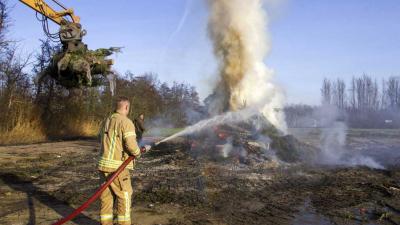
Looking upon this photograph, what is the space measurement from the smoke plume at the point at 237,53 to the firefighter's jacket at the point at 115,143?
13401mm

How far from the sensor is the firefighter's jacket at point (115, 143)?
17.2 ft

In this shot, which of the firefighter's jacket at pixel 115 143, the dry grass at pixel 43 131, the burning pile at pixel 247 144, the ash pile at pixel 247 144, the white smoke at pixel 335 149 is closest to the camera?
the firefighter's jacket at pixel 115 143

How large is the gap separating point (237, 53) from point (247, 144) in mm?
5482

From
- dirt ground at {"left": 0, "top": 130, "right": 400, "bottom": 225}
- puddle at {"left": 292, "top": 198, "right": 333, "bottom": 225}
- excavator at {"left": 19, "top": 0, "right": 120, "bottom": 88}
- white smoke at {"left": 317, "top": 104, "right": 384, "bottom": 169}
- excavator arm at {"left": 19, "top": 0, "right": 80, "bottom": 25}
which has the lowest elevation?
puddle at {"left": 292, "top": 198, "right": 333, "bottom": 225}

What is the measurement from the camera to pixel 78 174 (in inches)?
421

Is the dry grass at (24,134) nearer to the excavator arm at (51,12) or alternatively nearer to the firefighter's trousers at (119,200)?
the excavator arm at (51,12)

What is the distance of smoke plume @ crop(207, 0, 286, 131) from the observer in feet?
58.5

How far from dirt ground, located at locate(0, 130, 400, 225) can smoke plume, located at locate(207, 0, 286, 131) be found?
620 centimetres

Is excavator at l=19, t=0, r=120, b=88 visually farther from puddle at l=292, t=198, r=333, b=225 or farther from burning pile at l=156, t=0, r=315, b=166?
puddle at l=292, t=198, r=333, b=225

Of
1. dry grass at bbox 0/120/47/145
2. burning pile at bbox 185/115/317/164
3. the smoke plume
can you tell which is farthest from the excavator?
dry grass at bbox 0/120/47/145

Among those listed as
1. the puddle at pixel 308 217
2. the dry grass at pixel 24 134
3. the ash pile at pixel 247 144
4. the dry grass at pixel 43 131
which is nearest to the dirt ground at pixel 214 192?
the puddle at pixel 308 217

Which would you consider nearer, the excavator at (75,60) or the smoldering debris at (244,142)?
the excavator at (75,60)

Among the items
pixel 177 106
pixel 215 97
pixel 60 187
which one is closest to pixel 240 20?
pixel 215 97

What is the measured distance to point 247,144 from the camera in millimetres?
14352
